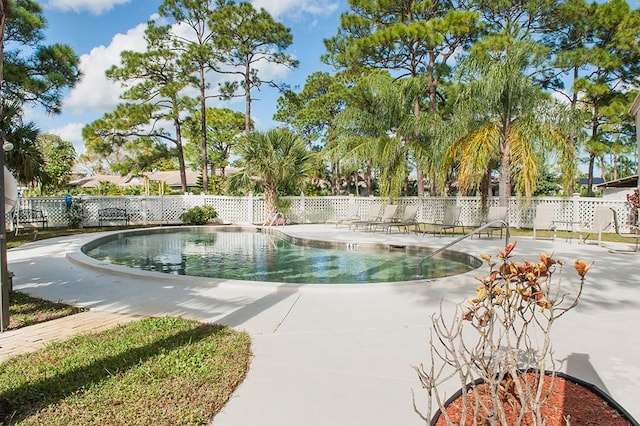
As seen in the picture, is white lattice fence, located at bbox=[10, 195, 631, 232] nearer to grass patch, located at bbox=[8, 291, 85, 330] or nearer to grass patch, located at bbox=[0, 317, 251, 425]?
grass patch, located at bbox=[8, 291, 85, 330]

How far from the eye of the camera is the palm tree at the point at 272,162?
15109 millimetres

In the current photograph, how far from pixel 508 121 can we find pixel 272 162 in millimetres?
8442

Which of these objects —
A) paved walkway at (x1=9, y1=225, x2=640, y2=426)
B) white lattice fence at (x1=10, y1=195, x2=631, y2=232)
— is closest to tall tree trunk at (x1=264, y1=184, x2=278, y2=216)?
white lattice fence at (x1=10, y1=195, x2=631, y2=232)

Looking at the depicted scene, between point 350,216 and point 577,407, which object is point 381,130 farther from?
point 577,407

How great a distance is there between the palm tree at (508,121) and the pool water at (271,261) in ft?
15.8

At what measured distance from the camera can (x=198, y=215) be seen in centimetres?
1644

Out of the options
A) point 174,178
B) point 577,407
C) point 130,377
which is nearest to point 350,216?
point 130,377

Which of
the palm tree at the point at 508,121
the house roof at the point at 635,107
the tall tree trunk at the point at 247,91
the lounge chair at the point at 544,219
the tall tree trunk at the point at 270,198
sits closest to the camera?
the lounge chair at the point at 544,219

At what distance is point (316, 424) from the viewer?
2.14 metres

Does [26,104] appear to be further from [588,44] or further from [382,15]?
[588,44]

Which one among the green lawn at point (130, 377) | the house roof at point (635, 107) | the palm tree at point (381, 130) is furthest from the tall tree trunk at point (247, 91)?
the green lawn at point (130, 377)

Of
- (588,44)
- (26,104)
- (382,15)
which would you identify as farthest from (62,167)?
(588,44)

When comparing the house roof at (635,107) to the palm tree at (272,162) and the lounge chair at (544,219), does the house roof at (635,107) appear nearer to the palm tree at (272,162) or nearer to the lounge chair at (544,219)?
the lounge chair at (544,219)

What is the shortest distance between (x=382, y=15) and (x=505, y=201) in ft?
36.7
